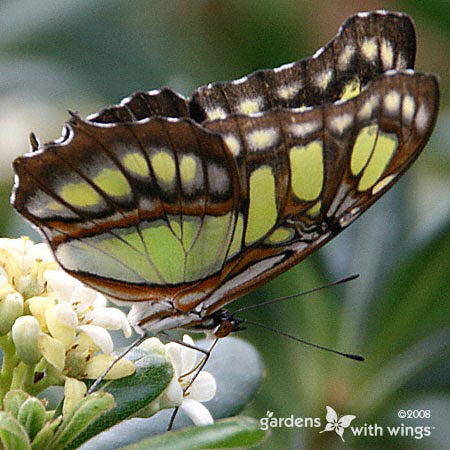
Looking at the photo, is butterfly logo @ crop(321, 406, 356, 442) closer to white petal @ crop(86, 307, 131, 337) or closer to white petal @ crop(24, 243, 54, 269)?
white petal @ crop(86, 307, 131, 337)

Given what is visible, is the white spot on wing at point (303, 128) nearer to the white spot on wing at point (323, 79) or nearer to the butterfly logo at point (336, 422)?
the white spot on wing at point (323, 79)

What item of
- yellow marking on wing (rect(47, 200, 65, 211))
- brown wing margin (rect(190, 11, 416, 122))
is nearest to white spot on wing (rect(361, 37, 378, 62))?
brown wing margin (rect(190, 11, 416, 122))

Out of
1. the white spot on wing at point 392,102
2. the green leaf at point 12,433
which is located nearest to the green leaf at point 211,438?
the green leaf at point 12,433

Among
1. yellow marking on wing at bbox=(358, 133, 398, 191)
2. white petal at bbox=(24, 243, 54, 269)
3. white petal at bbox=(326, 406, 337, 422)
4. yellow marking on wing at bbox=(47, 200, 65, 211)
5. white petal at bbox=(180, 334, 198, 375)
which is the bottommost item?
white petal at bbox=(326, 406, 337, 422)

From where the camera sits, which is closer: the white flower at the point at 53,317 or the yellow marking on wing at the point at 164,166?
the white flower at the point at 53,317

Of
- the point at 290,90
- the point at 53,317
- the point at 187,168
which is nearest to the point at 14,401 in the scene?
the point at 53,317

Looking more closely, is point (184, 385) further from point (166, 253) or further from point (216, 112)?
point (216, 112)
